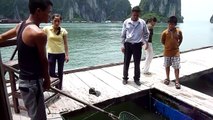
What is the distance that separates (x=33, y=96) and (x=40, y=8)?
1.03 m

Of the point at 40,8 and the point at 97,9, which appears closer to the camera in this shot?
the point at 40,8

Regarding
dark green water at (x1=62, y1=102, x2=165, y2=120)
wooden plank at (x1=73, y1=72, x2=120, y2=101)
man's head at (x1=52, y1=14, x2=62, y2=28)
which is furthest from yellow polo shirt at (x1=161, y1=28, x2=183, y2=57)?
man's head at (x1=52, y1=14, x2=62, y2=28)

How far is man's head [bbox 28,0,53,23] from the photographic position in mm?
2531

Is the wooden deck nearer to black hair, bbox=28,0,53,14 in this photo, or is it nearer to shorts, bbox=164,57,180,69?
shorts, bbox=164,57,180,69

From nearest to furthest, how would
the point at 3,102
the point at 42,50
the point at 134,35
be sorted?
the point at 3,102 → the point at 42,50 → the point at 134,35

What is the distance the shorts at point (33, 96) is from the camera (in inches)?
109

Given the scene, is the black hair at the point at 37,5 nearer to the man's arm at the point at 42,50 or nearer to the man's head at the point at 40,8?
the man's head at the point at 40,8

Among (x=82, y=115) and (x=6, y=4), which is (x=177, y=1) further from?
(x=82, y=115)

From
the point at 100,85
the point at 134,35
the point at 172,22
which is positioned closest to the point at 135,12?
the point at 134,35

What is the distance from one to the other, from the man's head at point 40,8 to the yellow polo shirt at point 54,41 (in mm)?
2365

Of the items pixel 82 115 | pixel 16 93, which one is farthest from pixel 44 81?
pixel 82 115

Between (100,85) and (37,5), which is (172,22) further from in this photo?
(37,5)

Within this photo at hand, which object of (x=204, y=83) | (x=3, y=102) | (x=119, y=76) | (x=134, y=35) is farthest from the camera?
(x=204, y=83)

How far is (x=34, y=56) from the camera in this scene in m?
2.60
